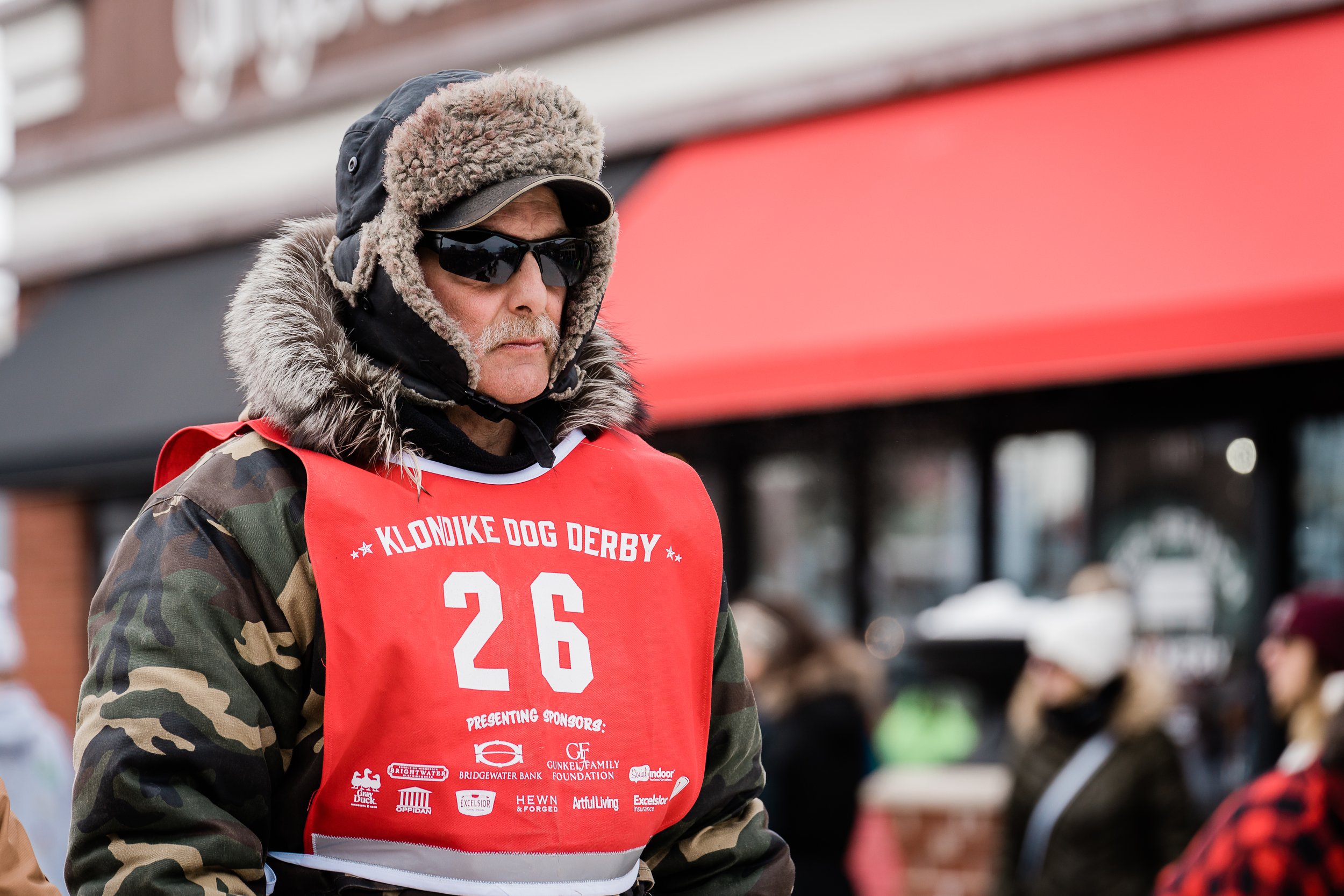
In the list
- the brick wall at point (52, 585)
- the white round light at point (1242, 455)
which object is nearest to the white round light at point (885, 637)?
the white round light at point (1242, 455)

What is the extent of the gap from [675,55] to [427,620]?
570cm

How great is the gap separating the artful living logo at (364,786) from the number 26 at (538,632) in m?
0.14

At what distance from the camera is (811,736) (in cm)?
457

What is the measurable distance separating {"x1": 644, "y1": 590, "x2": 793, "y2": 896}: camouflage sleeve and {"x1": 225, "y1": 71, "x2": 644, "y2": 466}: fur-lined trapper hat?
427 mm

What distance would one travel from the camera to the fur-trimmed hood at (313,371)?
1.73 metres

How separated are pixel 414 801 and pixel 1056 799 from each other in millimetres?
3929

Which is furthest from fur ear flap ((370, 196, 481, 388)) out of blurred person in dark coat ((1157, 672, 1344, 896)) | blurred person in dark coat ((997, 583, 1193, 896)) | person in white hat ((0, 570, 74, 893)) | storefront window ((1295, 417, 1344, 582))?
storefront window ((1295, 417, 1344, 582))

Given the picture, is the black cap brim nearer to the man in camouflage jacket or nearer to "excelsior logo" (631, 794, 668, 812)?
the man in camouflage jacket

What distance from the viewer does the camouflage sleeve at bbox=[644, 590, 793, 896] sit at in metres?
1.90

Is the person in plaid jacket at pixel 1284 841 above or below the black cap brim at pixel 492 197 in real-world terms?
below

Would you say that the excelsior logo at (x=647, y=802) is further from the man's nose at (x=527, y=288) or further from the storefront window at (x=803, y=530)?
the storefront window at (x=803, y=530)

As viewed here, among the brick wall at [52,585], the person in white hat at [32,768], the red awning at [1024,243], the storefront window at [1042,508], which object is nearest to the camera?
the person in white hat at [32,768]

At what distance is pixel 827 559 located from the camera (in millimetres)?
7371

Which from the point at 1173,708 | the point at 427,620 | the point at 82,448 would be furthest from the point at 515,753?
the point at 82,448
